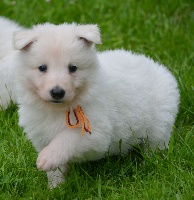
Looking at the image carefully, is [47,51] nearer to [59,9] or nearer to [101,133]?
[101,133]

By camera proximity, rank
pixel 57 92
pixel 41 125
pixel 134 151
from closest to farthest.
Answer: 1. pixel 57 92
2. pixel 41 125
3. pixel 134 151

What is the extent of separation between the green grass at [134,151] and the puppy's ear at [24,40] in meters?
1.05

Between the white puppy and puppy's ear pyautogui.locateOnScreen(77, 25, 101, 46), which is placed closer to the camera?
the white puppy

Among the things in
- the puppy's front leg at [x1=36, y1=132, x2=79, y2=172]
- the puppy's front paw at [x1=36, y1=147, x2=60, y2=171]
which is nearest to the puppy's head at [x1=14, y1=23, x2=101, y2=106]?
the puppy's front leg at [x1=36, y1=132, x2=79, y2=172]

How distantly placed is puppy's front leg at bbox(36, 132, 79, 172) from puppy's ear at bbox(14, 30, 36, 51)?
29.3 inches

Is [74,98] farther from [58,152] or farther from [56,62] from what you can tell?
[58,152]

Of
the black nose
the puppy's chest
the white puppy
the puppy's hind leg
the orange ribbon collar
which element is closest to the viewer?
the black nose

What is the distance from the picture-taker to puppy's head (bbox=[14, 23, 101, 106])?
475cm

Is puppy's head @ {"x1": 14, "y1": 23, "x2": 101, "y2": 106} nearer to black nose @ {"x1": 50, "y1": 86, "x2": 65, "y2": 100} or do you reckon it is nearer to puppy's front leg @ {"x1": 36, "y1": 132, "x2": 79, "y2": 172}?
black nose @ {"x1": 50, "y1": 86, "x2": 65, "y2": 100}

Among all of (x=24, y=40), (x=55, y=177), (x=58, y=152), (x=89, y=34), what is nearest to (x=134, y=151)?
(x=55, y=177)

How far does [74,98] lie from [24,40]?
0.60 metres

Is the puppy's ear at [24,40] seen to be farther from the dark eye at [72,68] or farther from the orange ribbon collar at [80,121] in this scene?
the orange ribbon collar at [80,121]

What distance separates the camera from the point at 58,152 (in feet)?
15.6

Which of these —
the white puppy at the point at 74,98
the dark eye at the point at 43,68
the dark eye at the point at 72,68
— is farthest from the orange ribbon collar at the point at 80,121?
the dark eye at the point at 43,68
